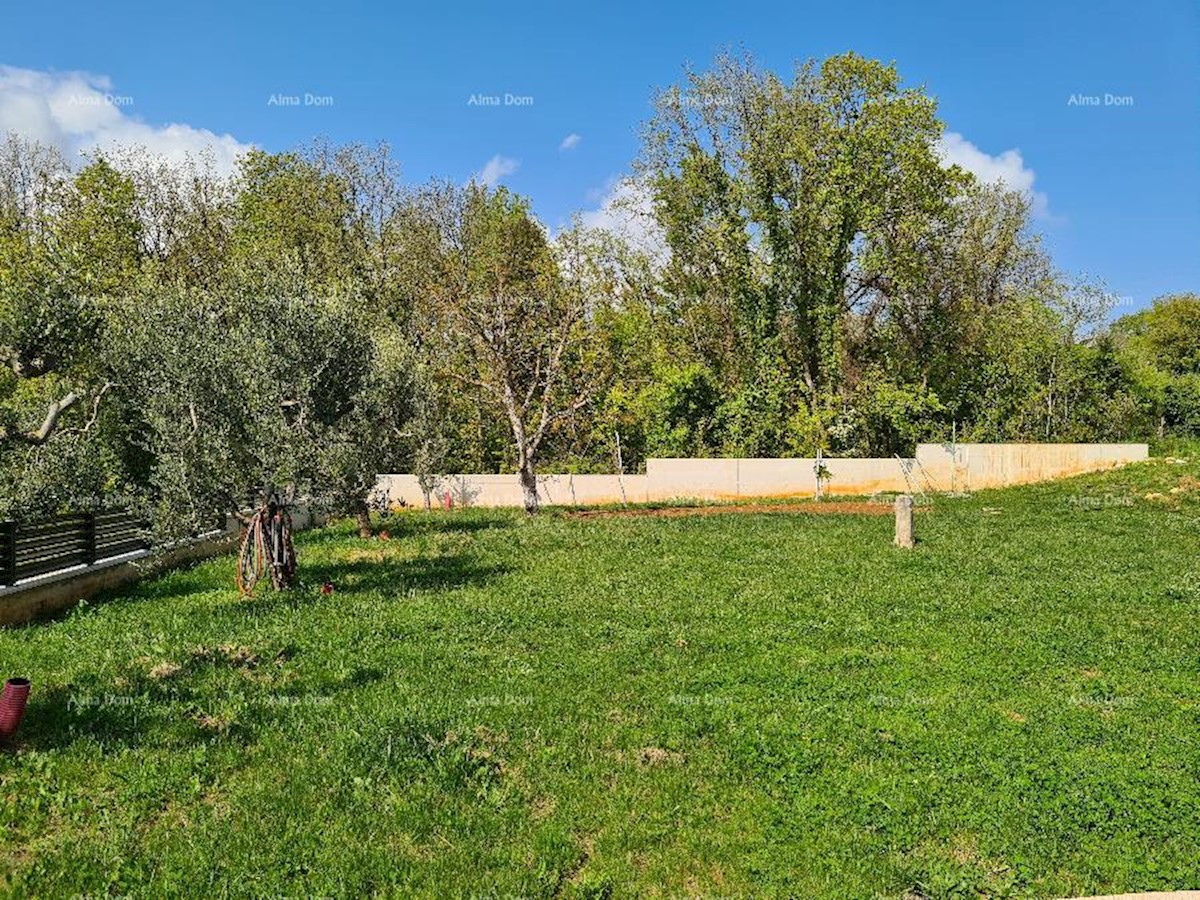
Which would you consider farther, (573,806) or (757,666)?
(757,666)

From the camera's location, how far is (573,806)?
8266mm

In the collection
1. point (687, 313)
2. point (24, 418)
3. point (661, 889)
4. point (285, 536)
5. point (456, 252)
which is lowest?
point (661, 889)

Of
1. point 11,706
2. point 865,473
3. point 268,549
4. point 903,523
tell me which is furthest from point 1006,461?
point 11,706

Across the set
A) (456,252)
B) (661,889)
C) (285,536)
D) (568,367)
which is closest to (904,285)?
(568,367)

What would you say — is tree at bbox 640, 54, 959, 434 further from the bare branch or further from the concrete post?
the bare branch

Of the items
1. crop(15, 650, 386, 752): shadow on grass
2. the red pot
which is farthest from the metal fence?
the red pot

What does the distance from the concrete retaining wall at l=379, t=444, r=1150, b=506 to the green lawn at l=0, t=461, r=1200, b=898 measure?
74.9 ft

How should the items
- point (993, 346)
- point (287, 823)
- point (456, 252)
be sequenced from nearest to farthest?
point (287, 823) < point (993, 346) < point (456, 252)

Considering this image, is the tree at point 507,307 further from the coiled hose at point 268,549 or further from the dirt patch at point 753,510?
the coiled hose at point 268,549

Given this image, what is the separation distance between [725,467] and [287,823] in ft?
114

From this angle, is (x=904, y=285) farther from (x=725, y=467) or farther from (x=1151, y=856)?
(x=1151, y=856)

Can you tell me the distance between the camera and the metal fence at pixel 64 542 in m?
16.7

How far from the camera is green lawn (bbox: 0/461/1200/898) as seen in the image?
7.27 meters

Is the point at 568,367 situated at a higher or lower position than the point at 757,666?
higher
